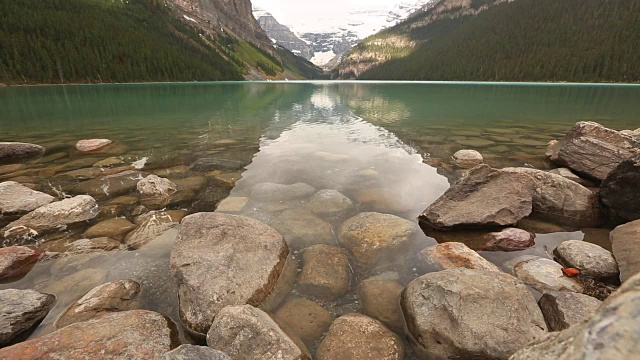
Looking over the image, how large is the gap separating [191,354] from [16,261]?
196 inches

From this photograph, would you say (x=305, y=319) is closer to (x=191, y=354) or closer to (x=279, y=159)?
(x=191, y=354)

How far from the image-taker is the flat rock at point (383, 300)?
460 cm

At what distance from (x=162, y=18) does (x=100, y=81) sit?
7945 cm

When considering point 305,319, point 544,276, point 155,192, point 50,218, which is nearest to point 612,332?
point 305,319

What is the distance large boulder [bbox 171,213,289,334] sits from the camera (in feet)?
→ 14.8

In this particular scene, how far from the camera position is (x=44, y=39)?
94875mm

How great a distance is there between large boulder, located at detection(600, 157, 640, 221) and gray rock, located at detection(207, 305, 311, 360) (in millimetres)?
8014

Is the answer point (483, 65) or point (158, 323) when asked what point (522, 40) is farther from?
point (158, 323)

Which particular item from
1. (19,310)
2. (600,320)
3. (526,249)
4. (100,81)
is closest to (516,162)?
(526,249)

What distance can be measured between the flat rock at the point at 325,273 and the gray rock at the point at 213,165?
22.4ft

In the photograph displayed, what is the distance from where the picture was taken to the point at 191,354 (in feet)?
10.2

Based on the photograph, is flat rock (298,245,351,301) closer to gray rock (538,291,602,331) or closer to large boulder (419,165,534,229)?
large boulder (419,165,534,229)

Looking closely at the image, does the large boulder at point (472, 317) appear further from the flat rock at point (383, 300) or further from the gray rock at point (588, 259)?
the gray rock at point (588, 259)

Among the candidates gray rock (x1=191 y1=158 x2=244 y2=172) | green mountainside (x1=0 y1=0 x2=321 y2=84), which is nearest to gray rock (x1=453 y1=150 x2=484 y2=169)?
gray rock (x1=191 y1=158 x2=244 y2=172)
